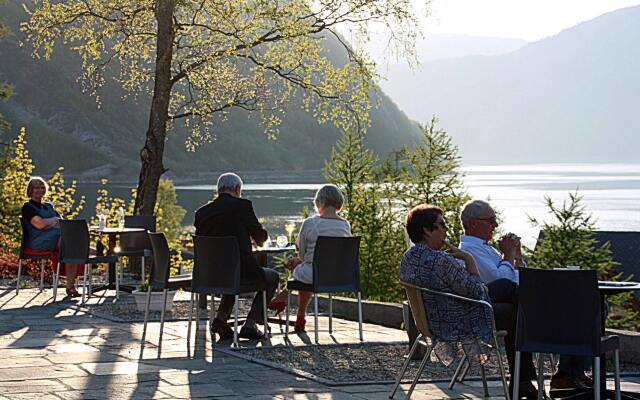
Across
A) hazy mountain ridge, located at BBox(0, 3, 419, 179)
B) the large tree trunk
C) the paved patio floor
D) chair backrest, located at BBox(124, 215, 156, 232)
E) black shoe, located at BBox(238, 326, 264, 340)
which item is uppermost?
hazy mountain ridge, located at BBox(0, 3, 419, 179)

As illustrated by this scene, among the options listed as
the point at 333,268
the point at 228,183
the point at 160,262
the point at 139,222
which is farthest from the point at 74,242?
the point at 333,268

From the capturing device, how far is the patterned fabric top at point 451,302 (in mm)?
5375

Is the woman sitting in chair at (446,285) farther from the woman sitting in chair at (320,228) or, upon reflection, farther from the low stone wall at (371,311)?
the low stone wall at (371,311)

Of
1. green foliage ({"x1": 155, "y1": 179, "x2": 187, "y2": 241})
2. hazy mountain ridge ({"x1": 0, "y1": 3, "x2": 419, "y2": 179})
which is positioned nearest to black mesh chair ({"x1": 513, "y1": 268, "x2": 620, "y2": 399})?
green foliage ({"x1": 155, "y1": 179, "x2": 187, "y2": 241})

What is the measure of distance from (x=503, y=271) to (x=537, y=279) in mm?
762

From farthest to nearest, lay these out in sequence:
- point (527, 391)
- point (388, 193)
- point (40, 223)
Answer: point (388, 193) < point (40, 223) < point (527, 391)

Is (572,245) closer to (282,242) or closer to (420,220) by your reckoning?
(282,242)

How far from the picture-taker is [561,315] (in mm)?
5012

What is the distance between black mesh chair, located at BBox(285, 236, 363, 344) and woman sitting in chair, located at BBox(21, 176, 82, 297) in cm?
399

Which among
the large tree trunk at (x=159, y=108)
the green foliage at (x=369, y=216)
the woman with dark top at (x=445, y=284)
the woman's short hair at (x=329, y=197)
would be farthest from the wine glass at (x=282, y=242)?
the large tree trunk at (x=159, y=108)

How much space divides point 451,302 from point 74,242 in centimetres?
636

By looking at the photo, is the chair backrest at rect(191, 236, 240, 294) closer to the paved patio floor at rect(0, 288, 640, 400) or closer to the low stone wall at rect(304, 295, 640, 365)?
the paved patio floor at rect(0, 288, 640, 400)

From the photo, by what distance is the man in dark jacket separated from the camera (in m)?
8.18

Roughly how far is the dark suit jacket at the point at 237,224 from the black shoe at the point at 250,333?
1.33 feet
